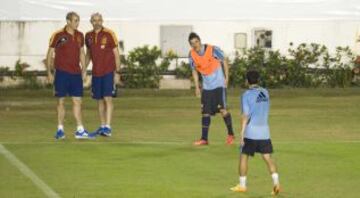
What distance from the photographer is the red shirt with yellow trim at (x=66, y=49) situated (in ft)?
63.7

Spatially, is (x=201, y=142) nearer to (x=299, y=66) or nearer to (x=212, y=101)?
(x=212, y=101)

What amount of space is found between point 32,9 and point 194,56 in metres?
13.2

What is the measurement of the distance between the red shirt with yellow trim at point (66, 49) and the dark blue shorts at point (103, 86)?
0.60 metres

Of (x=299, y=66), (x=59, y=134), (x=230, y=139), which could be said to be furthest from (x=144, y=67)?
(x=230, y=139)

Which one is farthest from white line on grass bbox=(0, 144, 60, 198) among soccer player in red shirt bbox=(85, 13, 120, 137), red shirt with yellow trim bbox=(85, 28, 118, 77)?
red shirt with yellow trim bbox=(85, 28, 118, 77)

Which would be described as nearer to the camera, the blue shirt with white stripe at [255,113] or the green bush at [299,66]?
the blue shirt with white stripe at [255,113]

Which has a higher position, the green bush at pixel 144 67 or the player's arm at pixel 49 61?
the player's arm at pixel 49 61

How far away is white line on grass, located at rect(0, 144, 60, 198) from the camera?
13.6 meters

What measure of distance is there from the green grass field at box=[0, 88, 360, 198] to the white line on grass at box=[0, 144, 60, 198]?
9 centimetres

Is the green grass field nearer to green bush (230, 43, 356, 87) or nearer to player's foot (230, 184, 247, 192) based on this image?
player's foot (230, 184, 247, 192)

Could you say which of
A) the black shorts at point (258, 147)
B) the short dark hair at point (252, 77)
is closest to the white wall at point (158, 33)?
the short dark hair at point (252, 77)

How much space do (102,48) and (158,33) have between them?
11889mm

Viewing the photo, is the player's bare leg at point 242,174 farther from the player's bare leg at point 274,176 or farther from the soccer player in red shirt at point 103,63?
the soccer player in red shirt at point 103,63

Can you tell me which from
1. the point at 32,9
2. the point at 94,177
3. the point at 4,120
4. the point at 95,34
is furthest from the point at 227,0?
the point at 94,177
